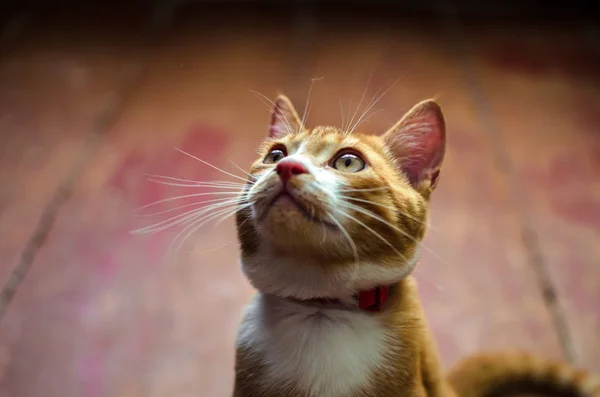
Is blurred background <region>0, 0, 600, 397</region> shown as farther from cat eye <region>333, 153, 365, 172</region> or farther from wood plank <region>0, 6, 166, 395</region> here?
cat eye <region>333, 153, 365, 172</region>

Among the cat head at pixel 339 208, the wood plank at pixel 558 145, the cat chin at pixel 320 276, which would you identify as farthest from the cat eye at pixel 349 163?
the wood plank at pixel 558 145

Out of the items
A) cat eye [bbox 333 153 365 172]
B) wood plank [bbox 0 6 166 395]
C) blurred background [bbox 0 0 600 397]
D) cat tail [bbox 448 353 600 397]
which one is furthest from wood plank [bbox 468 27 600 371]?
wood plank [bbox 0 6 166 395]

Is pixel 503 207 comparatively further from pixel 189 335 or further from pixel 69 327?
pixel 69 327

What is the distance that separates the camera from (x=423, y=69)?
1.81 meters

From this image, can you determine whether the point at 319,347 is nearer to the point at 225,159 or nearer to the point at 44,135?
the point at 225,159

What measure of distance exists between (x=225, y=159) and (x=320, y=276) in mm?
846

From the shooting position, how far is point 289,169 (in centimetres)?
69

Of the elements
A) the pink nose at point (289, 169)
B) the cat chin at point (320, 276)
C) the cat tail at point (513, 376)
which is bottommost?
the cat tail at point (513, 376)

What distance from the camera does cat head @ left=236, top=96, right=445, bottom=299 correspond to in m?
0.69

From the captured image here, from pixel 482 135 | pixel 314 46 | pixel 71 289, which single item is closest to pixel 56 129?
pixel 71 289

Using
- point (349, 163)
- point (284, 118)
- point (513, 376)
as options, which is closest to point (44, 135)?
point (284, 118)

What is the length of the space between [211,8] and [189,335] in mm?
1275

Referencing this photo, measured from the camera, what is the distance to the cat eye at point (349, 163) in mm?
760

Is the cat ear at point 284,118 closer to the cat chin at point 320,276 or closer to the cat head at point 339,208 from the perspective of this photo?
the cat head at point 339,208
